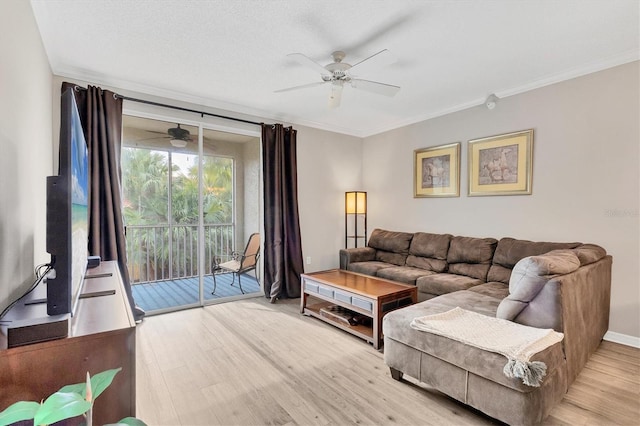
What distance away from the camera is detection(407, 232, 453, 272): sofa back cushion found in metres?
3.82

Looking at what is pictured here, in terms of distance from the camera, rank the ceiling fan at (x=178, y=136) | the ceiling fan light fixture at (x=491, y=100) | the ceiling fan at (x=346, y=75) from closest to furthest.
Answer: the ceiling fan at (x=346, y=75), the ceiling fan light fixture at (x=491, y=100), the ceiling fan at (x=178, y=136)

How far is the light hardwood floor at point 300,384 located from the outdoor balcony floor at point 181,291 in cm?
75

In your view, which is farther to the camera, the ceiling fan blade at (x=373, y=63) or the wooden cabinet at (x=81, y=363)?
the ceiling fan blade at (x=373, y=63)

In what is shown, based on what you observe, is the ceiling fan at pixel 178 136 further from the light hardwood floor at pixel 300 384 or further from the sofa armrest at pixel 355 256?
the sofa armrest at pixel 355 256

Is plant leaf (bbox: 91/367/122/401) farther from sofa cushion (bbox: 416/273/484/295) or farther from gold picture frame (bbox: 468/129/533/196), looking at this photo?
gold picture frame (bbox: 468/129/533/196)

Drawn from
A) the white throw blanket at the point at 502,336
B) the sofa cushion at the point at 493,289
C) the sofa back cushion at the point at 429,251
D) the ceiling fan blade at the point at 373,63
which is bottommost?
the sofa cushion at the point at 493,289

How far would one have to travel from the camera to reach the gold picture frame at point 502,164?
3.33 metres

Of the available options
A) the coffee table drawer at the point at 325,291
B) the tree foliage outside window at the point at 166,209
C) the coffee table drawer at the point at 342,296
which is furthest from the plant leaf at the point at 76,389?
the tree foliage outside window at the point at 166,209

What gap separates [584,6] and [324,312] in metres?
3.22

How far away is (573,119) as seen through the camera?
3006mm

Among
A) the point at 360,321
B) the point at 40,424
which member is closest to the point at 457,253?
the point at 360,321

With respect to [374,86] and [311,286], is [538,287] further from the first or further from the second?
[311,286]

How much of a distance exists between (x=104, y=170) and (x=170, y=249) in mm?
1884

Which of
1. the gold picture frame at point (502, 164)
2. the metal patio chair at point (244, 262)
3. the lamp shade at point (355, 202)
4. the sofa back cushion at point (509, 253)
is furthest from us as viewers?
the lamp shade at point (355, 202)
